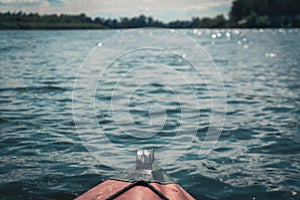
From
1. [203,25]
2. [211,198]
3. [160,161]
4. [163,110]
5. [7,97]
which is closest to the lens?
[211,198]

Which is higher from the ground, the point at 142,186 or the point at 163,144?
the point at 142,186

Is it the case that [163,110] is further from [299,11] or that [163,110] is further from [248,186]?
[299,11]

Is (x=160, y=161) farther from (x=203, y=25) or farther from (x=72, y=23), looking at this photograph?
(x=203, y=25)

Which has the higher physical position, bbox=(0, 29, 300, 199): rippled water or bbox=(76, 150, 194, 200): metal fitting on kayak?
bbox=(76, 150, 194, 200): metal fitting on kayak

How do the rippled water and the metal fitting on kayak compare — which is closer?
the metal fitting on kayak

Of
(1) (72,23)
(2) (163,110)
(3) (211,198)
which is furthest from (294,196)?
(1) (72,23)

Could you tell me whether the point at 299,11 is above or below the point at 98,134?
above

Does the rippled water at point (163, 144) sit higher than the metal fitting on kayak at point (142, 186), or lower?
lower

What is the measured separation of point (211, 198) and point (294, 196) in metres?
1.24

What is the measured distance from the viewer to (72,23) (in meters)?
154

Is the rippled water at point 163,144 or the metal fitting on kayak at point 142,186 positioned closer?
the metal fitting on kayak at point 142,186

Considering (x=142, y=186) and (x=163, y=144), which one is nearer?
(x=142, y=186)

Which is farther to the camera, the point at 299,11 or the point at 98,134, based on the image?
the point at 299,11

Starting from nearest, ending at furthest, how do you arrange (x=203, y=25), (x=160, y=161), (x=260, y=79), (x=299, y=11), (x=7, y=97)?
(x=160, y=161) → (x=7, y=97) → (x=260, y=79) → (x=299, y=11) → (x=203, y=25)
